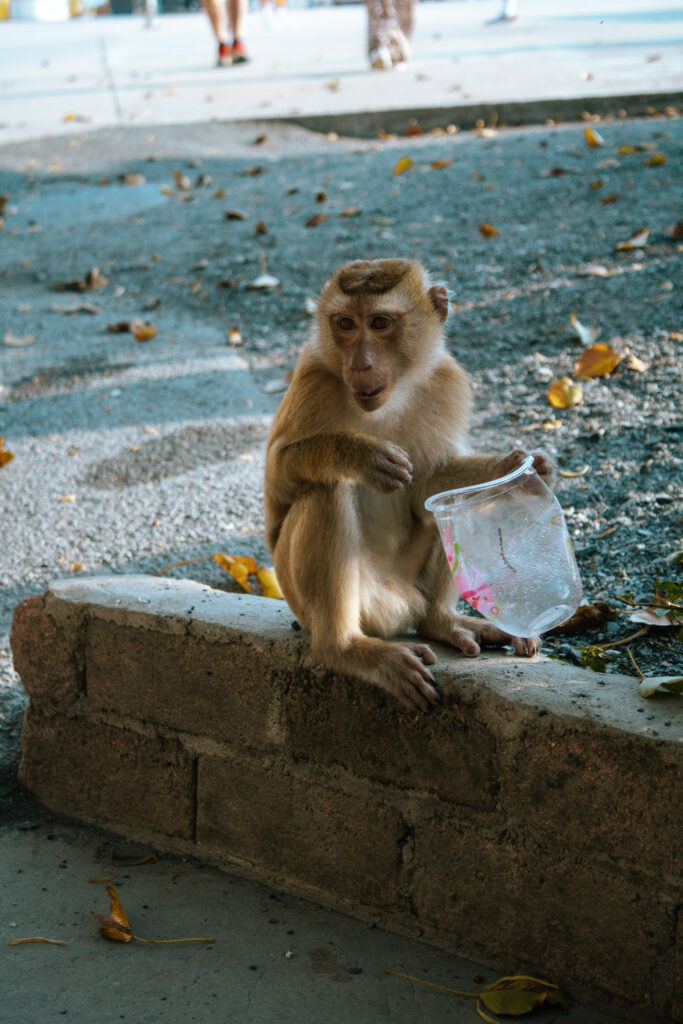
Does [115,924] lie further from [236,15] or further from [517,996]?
[236,15]

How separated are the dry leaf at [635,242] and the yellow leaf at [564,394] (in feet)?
6.48

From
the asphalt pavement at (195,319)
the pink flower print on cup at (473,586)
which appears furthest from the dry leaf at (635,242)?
the pink flower print on cup at (473,586)

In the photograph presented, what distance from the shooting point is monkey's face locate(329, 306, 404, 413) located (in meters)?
2.69

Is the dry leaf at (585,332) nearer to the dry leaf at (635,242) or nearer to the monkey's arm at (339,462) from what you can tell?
the dry leaf at (635,242)

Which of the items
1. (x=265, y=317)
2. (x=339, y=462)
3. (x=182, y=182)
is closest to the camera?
(x=339, y=462)

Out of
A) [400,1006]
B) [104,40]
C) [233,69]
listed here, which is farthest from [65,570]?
[104,40]

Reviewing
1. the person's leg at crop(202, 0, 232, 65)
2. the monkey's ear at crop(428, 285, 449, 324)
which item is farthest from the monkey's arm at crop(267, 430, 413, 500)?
the person's leg at crop(202, 0, 232, 65)

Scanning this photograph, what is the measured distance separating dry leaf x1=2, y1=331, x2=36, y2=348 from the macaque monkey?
4.33 meters

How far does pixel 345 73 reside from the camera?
514 inches

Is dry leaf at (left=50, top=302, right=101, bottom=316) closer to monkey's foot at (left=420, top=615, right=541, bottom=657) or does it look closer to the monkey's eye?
the monkey's eye

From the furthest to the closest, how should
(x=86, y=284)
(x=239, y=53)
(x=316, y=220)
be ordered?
(x=239, y=53) < (x=316, y=220) < (x=86, y=284)

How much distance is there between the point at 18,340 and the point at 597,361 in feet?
12.6

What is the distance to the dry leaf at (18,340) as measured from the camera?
6770 mm

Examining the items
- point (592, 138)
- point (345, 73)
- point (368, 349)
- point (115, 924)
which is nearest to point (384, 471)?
point (368, 349)
